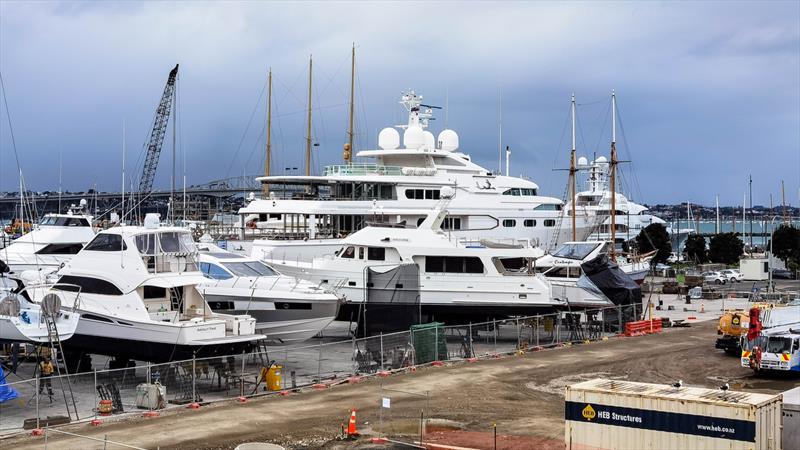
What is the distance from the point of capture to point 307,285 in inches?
1059

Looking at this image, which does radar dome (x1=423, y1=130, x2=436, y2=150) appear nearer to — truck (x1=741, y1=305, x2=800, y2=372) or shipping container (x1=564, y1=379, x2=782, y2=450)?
truck (x1=741, y1=305, x2=800, y2=372)

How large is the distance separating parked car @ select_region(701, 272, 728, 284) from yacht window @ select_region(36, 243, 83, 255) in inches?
1496

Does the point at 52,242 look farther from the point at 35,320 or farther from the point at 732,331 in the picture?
the point at 732,331

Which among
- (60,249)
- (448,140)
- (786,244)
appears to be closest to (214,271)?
(60,249)

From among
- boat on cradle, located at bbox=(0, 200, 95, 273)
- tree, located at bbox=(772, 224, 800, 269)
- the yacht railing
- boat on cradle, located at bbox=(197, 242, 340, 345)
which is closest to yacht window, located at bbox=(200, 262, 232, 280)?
boat on cradle, located at bbox=(197, 242, 340, 345)

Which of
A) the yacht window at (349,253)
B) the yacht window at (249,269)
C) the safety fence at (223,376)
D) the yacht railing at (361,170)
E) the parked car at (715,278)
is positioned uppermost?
the yacht railing at (361,170)

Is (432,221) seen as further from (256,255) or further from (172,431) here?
(172,431)

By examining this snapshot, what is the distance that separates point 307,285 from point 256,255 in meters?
10.9

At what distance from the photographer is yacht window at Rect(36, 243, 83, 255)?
37125mm

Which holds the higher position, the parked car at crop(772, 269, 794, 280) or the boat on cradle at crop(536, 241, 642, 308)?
the boat on cradle at crop(536, 241, 642, 308)

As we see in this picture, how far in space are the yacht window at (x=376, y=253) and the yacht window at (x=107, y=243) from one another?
1020cm

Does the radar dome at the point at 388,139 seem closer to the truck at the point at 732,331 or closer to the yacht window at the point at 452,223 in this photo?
the yacht window at the point at 452,223

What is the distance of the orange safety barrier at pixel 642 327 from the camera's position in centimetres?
3172

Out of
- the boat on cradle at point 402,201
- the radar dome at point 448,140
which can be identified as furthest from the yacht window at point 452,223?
the radar dome at point 448,140
